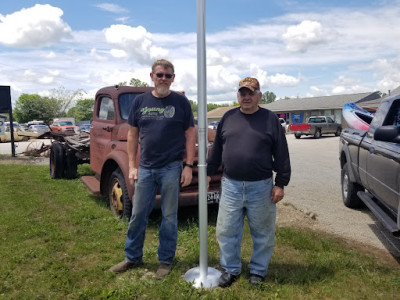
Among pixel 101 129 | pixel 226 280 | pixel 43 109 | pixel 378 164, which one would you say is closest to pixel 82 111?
pixel 43 109

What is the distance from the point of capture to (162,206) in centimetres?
351

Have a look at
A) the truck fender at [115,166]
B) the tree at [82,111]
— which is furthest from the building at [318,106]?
the tree at [82,111]

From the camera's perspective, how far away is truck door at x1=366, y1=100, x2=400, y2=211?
3746mm

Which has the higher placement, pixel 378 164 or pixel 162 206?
pixel 378 164

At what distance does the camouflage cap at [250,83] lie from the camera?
2.99 m

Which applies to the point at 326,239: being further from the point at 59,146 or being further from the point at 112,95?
the point at 59,146

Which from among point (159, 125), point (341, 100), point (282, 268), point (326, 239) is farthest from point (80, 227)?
point (341, 100)

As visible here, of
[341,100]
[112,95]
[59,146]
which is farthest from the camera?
[341,100]

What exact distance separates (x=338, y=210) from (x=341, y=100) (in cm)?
3968

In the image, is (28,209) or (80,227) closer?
(80,227)

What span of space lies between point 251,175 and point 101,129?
3.60m

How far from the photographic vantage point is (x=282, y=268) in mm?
3641

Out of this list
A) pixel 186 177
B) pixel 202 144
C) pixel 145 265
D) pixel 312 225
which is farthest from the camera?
pixel 312 225

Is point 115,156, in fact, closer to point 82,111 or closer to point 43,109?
point 43,109
